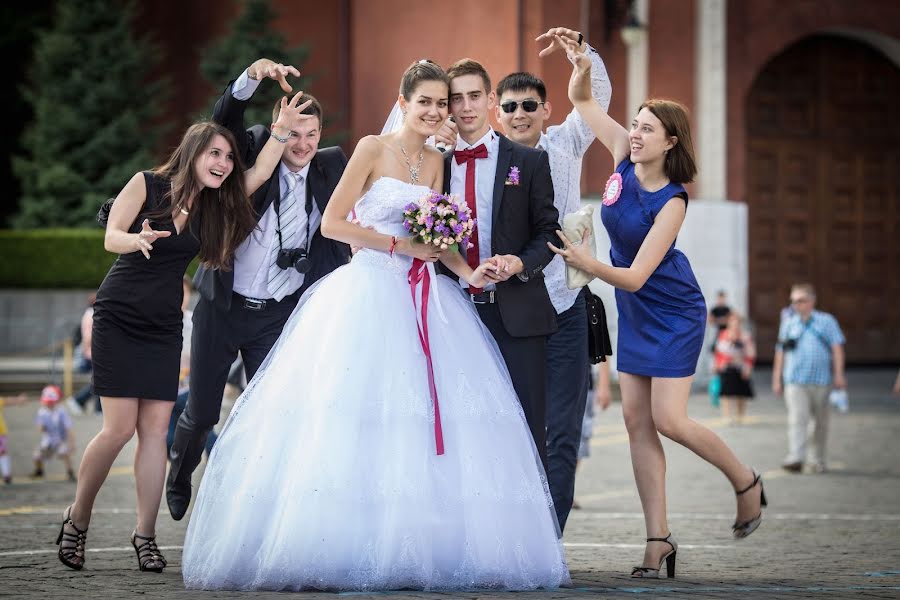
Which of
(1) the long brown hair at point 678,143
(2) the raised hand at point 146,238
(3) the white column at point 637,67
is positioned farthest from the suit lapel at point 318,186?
(3) the white column at point 637,67

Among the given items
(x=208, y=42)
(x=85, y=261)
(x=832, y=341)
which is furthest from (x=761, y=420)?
(x=208, y=42)

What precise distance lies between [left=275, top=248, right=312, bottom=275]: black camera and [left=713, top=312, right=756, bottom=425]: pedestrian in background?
11.2m

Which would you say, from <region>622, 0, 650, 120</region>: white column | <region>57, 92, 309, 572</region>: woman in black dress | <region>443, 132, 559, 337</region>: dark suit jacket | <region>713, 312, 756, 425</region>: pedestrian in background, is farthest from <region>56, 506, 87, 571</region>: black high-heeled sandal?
<region>622, 0, 650, 120</region>: white column

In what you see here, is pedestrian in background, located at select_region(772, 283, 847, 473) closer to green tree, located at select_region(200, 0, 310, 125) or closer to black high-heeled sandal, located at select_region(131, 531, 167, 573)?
black high-heeled sandal, located at select_region(131, 531, 167, 573)

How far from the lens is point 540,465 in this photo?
617 centimetres

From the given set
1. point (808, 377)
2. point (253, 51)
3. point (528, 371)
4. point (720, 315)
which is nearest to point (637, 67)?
point (720, 315)

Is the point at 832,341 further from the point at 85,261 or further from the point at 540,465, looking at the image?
the point at 85,261

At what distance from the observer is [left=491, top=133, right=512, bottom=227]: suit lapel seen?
6.45 meters

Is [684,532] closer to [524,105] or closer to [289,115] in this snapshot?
[524,105]

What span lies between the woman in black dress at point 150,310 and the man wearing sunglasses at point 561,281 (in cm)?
123

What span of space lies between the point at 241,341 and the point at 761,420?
39.5ft

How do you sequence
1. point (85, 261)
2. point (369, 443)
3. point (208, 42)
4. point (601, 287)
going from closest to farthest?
point (369, 443) < point (601, 287) < point (85, 261) < point (208, 42)

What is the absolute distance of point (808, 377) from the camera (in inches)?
528

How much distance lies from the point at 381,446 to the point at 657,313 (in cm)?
155
